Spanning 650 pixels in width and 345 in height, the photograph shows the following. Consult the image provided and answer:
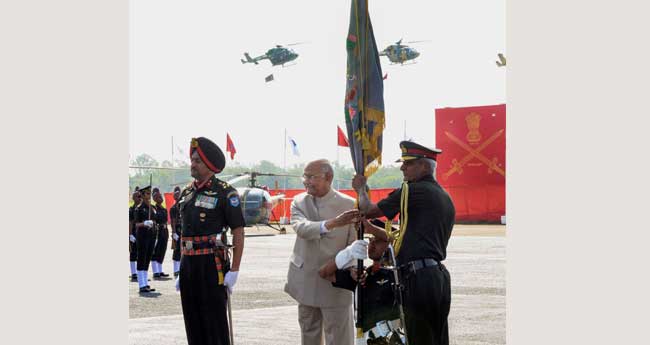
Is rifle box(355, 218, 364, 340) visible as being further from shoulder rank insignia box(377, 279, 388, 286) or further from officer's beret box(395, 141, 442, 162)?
officer's beret box(395, 141, 442, 162)

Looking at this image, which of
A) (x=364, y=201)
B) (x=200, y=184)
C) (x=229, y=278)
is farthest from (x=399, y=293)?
(x=200, y=184)

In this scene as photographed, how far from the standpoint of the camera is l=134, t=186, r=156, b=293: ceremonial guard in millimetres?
17406

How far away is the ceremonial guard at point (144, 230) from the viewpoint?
1741cm

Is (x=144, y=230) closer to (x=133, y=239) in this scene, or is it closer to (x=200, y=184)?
(x=133, y=239)

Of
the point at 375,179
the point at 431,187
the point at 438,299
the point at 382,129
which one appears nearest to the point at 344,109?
the point at 382,129

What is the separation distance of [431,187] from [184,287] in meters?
2.22

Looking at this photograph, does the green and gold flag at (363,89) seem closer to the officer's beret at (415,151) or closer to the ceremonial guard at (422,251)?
the officer's beret at (415,151)

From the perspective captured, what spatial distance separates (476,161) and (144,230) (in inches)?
1507

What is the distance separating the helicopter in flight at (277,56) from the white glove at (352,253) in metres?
57.5

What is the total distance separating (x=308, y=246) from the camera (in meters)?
8.12

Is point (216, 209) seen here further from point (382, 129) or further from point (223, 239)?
point (382, 129)

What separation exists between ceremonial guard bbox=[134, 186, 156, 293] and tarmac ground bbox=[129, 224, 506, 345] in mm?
542

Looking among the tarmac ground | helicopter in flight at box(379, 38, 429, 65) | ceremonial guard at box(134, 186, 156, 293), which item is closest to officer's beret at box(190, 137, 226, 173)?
the tarmac ground

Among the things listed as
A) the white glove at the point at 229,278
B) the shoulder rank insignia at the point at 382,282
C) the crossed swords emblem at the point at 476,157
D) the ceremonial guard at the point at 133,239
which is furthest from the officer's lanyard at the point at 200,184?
the crossed swords emblem at the point at 476,157
